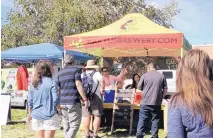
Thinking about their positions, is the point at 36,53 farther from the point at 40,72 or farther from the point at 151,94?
the point at 40,72

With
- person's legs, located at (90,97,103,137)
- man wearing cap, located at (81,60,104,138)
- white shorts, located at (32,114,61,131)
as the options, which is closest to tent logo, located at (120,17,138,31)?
man wearing cap, located at (81,60,104,138)

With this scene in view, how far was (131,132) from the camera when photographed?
28.4 ft

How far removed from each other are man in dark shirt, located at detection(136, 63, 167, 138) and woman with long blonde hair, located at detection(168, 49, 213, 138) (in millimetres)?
5156

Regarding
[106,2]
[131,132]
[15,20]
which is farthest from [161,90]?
[15,20]

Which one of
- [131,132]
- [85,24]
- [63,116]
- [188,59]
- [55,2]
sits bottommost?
[131,132]

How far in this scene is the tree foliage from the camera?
2373 cm

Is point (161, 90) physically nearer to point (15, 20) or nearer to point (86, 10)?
point (86, 10)

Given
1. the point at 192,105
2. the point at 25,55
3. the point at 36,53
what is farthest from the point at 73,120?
the point at 25,55

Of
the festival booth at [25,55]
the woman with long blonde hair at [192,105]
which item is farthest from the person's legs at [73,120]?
the festival booth at [25,55]

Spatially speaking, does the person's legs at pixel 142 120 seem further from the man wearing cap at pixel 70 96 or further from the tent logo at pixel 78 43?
the tent logo at pixel 78 43

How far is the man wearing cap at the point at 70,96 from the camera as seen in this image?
633cm

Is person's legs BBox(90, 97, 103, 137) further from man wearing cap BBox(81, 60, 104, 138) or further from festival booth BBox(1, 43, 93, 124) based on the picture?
festival booth BBox(1, 43, 93, 124)

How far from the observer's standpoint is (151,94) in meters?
7.21

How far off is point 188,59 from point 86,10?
22030 millimetres
